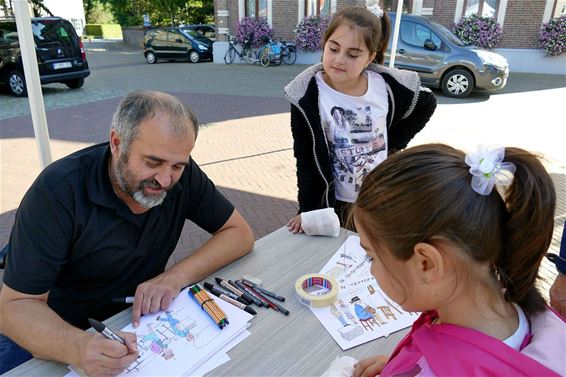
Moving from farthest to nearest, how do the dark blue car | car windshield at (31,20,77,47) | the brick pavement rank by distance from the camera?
the dark blue car < car windshield at (31,20,77,47) < the brick pavement

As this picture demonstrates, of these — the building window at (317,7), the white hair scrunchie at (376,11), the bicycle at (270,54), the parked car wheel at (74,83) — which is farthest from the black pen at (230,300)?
the building window at (317,7)

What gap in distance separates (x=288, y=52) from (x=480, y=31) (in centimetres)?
689

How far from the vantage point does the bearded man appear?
1313 mm

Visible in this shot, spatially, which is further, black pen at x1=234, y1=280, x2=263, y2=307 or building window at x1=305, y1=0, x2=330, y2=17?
building window at x1=305, y1=0, x2=330, y2=17

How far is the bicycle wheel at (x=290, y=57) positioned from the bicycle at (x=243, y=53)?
3.70 ft

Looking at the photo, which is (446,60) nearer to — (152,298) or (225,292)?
(225,292)

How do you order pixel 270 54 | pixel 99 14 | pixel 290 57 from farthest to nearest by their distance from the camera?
pixel 99 14, pixel 290 57, pixel 270 54

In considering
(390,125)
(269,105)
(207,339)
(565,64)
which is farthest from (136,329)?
(565,64)

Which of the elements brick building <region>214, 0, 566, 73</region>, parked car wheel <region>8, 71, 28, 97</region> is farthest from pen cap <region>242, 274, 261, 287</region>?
brick building <region>214, 0, 566, 73</region>

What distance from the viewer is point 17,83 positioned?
9953 millimetres

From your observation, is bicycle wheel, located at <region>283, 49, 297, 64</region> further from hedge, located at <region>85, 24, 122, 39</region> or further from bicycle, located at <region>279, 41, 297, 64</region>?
hedge, located at <region>85, 24, 122, 39</region>

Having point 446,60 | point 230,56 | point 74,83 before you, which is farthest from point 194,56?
point 446,60

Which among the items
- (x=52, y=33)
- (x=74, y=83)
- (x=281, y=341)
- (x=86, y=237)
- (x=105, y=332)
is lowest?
(x=74, y=83)

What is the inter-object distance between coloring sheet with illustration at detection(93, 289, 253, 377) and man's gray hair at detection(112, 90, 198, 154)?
588 millimetres
